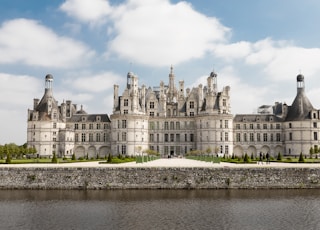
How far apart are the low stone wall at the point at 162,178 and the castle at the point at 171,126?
104 ft

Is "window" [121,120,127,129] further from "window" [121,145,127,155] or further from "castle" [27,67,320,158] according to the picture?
"window" [121,145,127,155]

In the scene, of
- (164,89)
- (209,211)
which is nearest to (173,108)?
(164,89)

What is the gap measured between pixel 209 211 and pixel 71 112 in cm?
6083

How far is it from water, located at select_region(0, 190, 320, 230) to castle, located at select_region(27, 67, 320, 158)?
3682 cm

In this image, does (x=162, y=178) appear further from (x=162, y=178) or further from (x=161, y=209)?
(x=161, y=209)

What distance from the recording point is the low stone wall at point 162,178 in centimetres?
3528

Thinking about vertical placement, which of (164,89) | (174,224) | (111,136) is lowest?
(174,224)

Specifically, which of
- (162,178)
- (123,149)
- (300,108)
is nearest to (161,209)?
(162,178)

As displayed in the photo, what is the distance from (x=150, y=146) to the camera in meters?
76.1

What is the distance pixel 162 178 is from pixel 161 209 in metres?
9.95

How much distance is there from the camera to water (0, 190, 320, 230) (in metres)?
21.5

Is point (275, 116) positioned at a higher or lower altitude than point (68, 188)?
higher

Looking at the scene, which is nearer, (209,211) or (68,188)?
(209,211)

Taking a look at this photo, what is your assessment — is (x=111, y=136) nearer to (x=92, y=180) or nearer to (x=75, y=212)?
(x=92, y=180)
